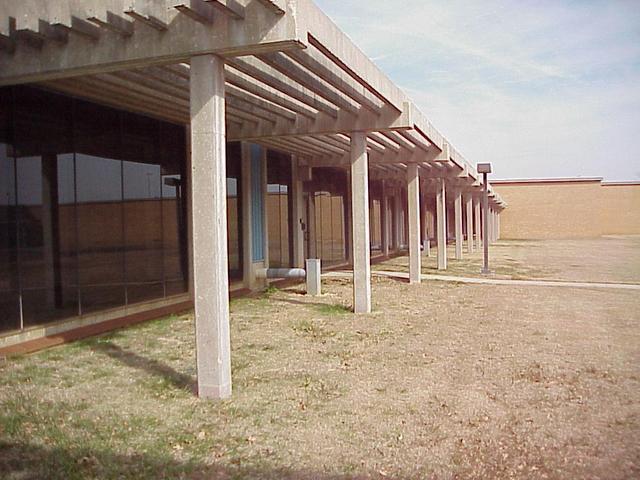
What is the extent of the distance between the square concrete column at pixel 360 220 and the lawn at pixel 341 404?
4.67ft

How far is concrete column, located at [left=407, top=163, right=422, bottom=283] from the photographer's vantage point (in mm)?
18172

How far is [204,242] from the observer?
682cm

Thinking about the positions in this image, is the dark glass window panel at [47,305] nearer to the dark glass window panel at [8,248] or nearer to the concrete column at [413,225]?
the dark glass window panel at [8,248]

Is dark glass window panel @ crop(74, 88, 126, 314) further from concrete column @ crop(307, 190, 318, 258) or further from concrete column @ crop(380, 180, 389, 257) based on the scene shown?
concrete column @ crop(380, 180, 389, 257)

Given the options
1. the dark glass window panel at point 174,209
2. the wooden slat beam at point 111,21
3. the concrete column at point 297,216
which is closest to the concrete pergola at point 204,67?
the wooden slat beam at point 111,21

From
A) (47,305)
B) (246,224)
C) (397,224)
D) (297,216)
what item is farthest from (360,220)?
(397,224)

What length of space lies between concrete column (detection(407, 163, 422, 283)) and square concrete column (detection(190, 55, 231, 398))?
38.9 feet

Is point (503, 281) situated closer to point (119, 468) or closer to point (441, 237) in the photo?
point (441, 237)

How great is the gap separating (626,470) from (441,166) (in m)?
18.8

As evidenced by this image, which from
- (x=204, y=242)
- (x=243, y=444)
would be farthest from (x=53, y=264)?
(x=243, y=444)

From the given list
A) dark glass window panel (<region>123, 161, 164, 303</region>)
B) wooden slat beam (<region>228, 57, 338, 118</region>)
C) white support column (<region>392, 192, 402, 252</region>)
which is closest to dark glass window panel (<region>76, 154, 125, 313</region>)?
dark glass window panel (<region>123, 161, 164, 303</region>)

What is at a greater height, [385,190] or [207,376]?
[385,190]

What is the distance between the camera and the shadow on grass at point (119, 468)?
479cm

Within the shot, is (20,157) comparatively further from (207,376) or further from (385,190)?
(385,190)
